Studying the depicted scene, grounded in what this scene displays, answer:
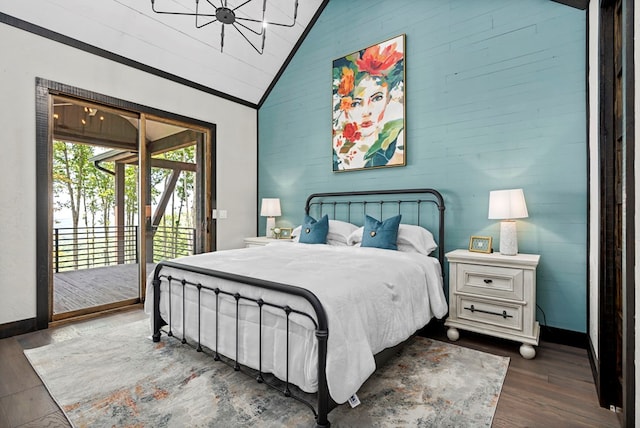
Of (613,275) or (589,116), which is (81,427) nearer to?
(613,275)

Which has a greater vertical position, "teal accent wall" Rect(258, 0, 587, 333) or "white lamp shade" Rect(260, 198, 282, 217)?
"teal accent wall" Rect(258, 0, 587, 333)

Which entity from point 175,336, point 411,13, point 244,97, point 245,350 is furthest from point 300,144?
point 245,350

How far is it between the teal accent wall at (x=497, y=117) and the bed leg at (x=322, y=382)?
212cm

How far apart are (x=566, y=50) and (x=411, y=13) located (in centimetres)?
153

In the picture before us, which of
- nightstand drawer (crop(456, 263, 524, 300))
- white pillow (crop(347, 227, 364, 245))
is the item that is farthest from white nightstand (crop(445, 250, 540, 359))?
white pillow (crop(347, 227, 364, 245))

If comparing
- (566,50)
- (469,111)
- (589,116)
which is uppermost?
(566,50)

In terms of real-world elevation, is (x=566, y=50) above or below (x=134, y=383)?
above

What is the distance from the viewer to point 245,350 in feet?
6.51

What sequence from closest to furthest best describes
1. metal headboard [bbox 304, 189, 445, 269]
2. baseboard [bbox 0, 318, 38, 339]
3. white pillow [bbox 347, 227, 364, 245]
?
baseboard [bbox 0, 318, 38, 339]
metal headboard [bbox 304, 189, 445, 269]
white pillow [bbox 347, 227, 364, 245]

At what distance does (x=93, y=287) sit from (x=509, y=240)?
4.91 metres

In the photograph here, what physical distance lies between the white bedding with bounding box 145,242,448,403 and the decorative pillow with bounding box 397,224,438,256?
0.24 m

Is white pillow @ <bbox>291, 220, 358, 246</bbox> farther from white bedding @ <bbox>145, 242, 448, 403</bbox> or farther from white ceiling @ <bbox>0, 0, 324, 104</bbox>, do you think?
white ceiling @ <bbox>0, 0, 324, 104</bbox>

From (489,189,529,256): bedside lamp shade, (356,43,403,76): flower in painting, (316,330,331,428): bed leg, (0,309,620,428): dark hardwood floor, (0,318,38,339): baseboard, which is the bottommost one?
(0,309,620,428): dark hardwood floor

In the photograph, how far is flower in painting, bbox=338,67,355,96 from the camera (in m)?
3.92
